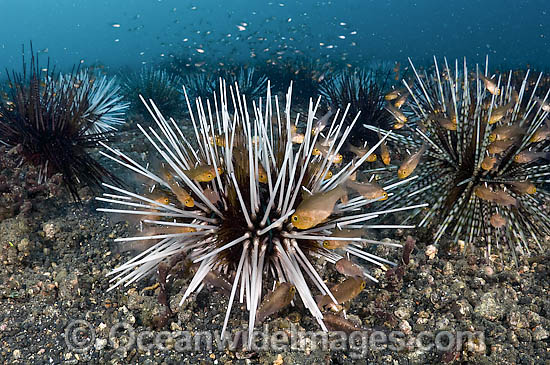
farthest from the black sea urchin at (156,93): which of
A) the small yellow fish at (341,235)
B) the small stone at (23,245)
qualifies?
the small yellow fish at (341,235)

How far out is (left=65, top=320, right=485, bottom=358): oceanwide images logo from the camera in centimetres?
236

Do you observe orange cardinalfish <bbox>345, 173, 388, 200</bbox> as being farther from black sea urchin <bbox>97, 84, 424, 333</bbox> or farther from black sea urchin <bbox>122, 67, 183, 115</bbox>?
black sea urchin <bbox>122, 67, 183, 115</bbox>

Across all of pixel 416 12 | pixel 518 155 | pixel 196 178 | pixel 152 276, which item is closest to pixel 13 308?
pixel 152 276

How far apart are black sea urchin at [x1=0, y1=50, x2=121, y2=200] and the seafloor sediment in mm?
882

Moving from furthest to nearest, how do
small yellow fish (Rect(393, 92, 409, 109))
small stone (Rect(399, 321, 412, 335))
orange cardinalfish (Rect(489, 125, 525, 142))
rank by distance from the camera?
small yellow fish (Rect(393, 92, 409, 109))
orange cardinalfish (Rect(489, 125, 525, 142))
small stone (Rect(399, 321, 412, 335))

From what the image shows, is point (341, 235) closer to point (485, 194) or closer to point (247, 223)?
point (247, 223)

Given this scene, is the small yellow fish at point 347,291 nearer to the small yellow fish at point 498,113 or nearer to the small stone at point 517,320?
the small stone at point 517,320

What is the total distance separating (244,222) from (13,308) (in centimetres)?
197

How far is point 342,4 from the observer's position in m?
120

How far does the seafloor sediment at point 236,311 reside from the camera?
236 centimetres

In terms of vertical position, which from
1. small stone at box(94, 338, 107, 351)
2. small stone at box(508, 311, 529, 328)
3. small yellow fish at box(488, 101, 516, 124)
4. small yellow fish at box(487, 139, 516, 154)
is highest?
small yellow fish at box(488, 101, 516, 124)

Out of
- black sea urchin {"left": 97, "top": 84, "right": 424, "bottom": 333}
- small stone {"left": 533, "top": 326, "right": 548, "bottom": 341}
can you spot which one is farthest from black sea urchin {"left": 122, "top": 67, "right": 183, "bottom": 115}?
small stone {"left": 533, "top": 326, "right": 548, "bottom": 341}

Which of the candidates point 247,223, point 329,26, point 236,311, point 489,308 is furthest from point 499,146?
point 329,26

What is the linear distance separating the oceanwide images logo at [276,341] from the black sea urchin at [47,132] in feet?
6.80
